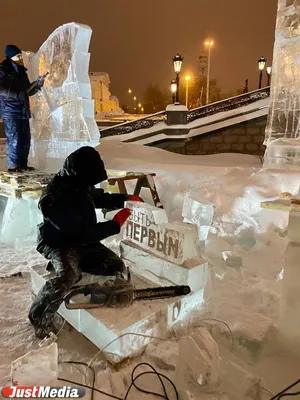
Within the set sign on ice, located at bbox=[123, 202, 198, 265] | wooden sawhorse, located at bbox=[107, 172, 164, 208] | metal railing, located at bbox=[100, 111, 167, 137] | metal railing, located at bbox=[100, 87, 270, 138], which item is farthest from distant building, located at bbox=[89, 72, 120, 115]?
sign on ice, located at bbox=[123, 202, 198, 265]

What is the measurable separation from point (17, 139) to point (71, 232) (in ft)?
13.2

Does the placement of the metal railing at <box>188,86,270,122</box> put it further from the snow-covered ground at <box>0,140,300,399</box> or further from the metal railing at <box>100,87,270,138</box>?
the snow-covered ground at <box>0,140,300,399</box>

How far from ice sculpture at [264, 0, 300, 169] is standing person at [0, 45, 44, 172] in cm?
465

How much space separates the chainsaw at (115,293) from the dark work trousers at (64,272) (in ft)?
0.34

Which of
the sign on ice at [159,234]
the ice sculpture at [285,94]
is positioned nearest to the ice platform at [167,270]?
the sign on ice at [159,234]

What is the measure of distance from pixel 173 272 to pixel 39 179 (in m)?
3.44

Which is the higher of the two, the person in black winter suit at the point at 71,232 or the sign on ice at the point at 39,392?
the person in black winter suit at the point at 71,232

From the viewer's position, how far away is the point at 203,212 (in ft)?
14.0

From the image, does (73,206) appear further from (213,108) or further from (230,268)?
(213,108)

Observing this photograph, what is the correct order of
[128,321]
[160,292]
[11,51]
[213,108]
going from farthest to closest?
[213,108], [11,51], [160,292], [128,321]

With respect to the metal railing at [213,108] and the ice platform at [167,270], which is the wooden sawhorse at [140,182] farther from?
the metal railing at [213,108]

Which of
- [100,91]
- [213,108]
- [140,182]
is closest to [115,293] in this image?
[140,182]

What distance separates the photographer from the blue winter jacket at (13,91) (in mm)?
5840

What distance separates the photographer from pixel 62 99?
635 centimetres
